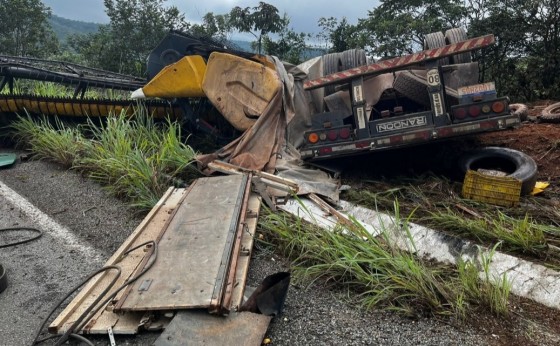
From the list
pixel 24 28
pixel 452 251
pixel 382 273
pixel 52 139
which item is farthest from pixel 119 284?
pixel 24 28

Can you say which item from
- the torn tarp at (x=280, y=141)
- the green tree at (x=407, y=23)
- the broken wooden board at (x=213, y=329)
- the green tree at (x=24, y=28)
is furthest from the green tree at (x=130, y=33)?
the broken wooden board at (x=213, y=329)

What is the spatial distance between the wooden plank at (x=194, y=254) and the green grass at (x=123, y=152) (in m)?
0.88

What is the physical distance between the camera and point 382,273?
3.31 meters

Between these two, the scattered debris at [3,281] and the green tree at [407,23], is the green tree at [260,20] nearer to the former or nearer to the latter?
the green tree at [407,23]

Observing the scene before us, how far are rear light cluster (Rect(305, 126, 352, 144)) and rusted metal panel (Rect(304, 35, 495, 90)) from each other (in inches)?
20.5

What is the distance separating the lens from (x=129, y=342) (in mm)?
2748

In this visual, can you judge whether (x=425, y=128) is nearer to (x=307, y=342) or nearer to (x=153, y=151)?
(x=307, y=342)

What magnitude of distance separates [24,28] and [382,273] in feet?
51.8

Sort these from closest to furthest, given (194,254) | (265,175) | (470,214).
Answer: (194,254) → (470,214) → (265,175)

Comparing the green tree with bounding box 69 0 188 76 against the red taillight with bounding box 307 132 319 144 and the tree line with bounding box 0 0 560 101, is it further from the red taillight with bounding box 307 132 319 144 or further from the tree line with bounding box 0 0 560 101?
the red taillight with bounding box 307 132 319 144

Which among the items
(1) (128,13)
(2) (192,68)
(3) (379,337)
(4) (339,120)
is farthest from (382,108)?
(1) (128,13)

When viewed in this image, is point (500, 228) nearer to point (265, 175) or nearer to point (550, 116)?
point (265, 175)

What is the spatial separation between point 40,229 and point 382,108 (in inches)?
161

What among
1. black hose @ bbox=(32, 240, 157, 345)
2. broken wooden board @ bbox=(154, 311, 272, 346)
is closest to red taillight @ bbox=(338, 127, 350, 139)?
black hose @ bbox=(32, 240, 157, 345)
